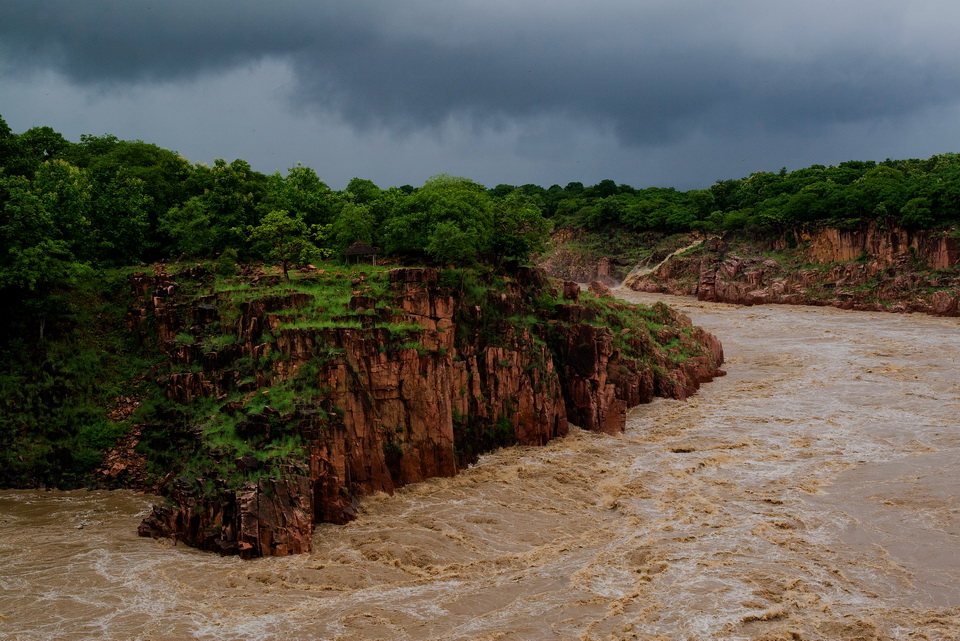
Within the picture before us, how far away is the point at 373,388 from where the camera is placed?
28547 mm

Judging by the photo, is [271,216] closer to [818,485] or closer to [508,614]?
[508,614]

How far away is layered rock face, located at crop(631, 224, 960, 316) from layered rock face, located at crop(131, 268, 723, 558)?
45976 mm

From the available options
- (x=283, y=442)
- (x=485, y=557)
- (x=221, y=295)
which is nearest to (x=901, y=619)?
(x=485, y=557)

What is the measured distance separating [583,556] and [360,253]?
67.5ft

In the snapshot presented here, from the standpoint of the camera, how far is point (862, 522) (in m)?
25.1

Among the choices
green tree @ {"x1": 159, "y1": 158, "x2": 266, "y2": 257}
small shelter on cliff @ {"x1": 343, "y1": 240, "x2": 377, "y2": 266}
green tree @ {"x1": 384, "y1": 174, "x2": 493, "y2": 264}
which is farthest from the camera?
green tree @ {"x1": 159, "y1": 158, "x2": 266, "y2": 257}

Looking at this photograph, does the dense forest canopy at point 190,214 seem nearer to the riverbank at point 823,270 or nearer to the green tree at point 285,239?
the green tree at point 285,239

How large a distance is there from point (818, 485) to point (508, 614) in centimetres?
1574

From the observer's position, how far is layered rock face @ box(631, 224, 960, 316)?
72.3 m

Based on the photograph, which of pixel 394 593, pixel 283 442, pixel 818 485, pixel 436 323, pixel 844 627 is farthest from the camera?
pixel 436 323

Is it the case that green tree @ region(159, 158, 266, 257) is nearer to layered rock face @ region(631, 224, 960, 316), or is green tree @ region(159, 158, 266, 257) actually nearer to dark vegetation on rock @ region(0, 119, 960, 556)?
dark vegetation on rock @ region(0, 119, 960, 556)

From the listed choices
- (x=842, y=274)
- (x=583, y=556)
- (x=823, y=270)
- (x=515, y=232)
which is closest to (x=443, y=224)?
(x=515, y=232)

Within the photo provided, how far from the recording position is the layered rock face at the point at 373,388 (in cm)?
2327

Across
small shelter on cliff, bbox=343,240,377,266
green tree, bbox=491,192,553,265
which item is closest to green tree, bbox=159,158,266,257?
small shelter on cliff, bbox=343,240,377,266
